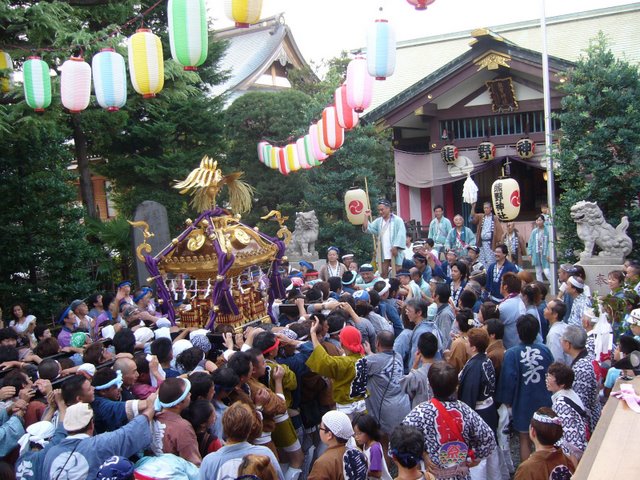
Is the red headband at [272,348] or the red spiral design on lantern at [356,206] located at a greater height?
the red spiral design on lantern at [356,206]

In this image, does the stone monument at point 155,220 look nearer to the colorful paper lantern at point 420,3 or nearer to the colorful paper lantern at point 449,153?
the colorful paper lantern at point 420,3

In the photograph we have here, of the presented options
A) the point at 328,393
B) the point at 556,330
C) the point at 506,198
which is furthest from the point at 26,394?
the point at 506,198

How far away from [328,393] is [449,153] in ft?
45.2

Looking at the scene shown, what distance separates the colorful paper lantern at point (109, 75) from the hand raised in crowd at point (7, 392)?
190 inches

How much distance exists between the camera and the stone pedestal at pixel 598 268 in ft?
34.8

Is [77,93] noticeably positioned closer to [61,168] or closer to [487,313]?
[61,168]

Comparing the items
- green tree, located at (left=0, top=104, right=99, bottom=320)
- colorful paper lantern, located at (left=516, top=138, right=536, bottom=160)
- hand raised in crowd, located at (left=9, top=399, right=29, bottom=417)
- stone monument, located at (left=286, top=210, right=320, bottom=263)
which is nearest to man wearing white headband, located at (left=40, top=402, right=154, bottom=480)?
hand raised in crowd, located at (left=9, top=399, right=29, bottom=417)

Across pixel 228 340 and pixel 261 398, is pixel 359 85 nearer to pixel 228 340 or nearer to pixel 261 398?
pixel 228 340

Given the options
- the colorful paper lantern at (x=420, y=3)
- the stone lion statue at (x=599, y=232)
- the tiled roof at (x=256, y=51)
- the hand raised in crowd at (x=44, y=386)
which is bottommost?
the hand raised in crowd at (x=44, y=386)

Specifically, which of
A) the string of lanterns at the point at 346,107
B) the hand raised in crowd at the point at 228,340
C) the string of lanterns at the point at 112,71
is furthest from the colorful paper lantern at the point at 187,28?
the hand raised in crowd at the point at 228,340

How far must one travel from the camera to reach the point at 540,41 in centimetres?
1994

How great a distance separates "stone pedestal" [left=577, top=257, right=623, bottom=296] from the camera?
10.6 m

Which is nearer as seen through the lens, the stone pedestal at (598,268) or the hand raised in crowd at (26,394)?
the hand raised in crowd at (26,394)

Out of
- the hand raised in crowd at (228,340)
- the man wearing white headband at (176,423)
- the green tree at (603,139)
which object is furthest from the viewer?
the green tree at (603,139)
